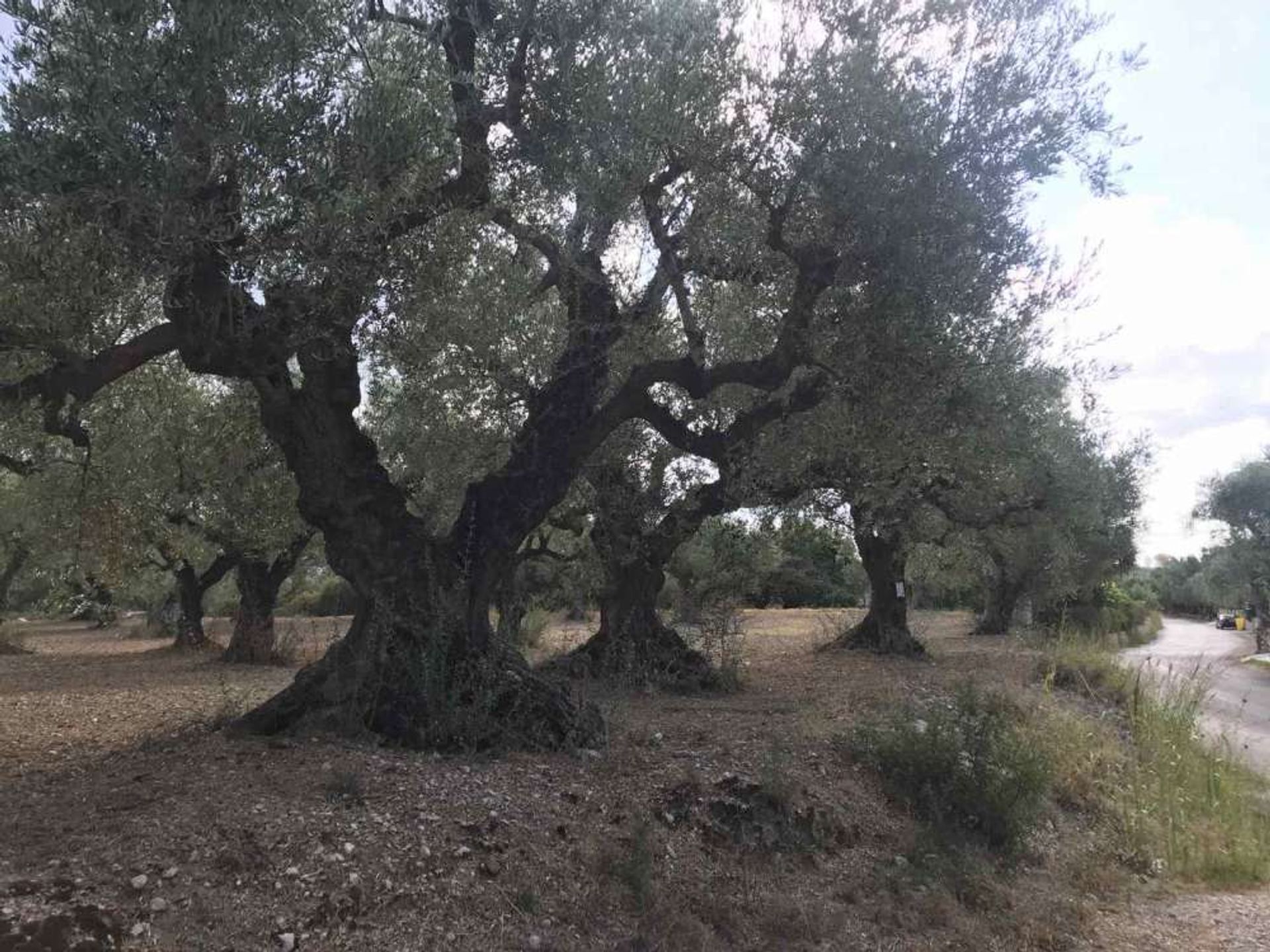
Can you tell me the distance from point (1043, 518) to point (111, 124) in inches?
717

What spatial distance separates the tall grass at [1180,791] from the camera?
7.49m

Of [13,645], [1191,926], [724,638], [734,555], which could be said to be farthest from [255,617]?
[1191,926]

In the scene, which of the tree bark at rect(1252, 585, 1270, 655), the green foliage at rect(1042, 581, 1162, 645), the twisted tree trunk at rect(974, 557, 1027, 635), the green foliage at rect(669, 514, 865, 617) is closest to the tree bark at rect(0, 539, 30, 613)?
the green foliage at rect(669, 514, 865, 617)

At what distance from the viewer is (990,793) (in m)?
6.99

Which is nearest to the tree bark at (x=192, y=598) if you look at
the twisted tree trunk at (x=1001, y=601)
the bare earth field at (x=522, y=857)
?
the bare earth field at (x=522, y=857)

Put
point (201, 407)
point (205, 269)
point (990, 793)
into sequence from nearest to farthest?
1. point (205, 269)
2. point (990, 793)
3. point (201, 407)

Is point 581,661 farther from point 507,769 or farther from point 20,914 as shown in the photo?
point 20,914

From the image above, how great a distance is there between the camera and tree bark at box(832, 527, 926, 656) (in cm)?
1991

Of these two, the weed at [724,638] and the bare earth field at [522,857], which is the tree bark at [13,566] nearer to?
the weed at [724,638]

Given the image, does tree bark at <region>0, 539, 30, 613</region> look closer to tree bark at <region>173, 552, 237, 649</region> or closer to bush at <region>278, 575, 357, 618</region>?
tree bark at <region>173, 552, 237, 649</region>

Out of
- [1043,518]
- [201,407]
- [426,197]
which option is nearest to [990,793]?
[426,197]

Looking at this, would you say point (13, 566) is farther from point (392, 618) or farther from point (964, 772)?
point (964, 772)

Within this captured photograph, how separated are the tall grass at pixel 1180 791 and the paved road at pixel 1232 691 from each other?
1.52 feet

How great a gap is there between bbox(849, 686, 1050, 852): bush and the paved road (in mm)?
4221
